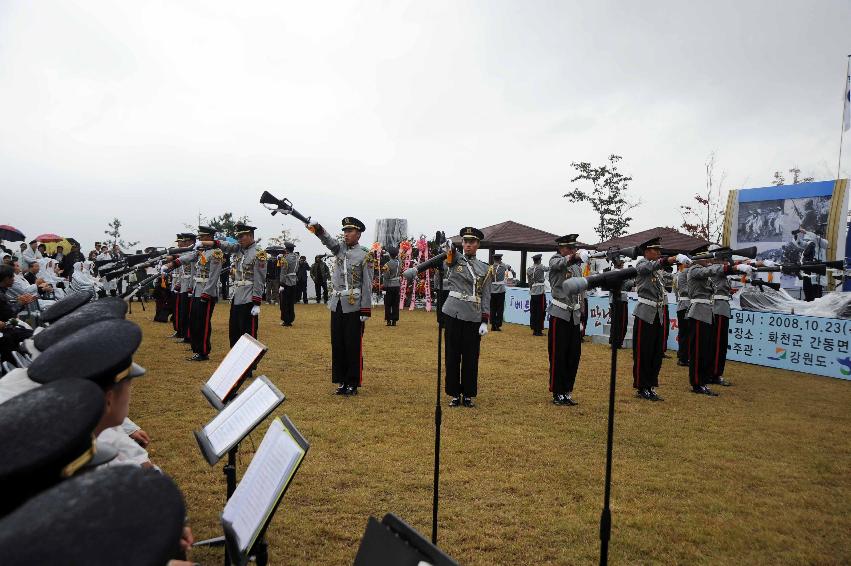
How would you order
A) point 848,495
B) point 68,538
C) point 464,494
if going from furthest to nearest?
point 848,495
point 464,494
point 68,538

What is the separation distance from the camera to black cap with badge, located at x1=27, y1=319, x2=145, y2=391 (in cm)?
167

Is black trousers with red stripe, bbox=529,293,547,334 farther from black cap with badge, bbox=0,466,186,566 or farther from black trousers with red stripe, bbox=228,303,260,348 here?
black cap with badge, bbox=0,466,186,566

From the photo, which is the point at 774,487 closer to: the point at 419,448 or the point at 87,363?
the point at 419,448

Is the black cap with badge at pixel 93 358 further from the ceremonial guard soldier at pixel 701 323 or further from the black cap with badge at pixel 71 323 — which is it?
the ceremonial guard soldier at pixel 701 323

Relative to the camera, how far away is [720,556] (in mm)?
3547

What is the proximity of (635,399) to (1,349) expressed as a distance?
7.27m

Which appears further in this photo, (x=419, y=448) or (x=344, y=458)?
(x=419, y=448)

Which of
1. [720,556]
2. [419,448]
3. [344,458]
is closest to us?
[720,556]

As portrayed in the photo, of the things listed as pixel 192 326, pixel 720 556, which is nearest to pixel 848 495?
pixel 720 556

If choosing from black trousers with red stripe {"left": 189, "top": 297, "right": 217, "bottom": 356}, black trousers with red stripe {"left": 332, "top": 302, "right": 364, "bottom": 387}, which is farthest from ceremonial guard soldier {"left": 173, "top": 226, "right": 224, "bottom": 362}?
black trousers with red stripe {"left": 332, "top": 302, "right": 364, "bottom": 387}

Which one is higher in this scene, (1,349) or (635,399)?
(1,349)

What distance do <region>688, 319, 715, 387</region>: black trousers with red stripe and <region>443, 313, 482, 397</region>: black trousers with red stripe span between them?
3.61m

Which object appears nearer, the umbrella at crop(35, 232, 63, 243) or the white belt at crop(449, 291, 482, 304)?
the white belt at crop(449, 291, 482, 304)

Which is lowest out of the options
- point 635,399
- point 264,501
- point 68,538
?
point 635,399
